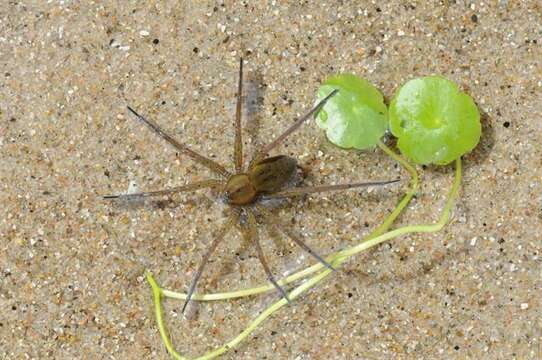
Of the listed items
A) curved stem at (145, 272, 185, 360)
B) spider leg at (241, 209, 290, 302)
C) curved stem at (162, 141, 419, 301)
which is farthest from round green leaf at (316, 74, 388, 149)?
curved stem at (145, 272, 185, 360)

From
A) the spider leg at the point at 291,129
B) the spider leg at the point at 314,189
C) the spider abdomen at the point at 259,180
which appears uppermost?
the spider leg at the point at 291,129

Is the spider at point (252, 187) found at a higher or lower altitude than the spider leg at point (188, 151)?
lower

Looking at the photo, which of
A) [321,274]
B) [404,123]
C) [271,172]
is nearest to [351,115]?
[404,123]

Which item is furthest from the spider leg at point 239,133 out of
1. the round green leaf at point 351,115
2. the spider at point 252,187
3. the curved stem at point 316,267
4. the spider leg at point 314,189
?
the curved stem at point 316,267

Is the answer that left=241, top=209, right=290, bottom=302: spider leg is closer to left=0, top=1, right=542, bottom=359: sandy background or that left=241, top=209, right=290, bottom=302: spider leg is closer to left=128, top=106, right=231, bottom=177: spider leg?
left=0, top=1, right=542, bottom=359: sandy background

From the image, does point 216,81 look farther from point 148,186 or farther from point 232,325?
point 232,325

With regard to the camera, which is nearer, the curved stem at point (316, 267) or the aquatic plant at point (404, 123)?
the aquatic plant at point (404, 123)

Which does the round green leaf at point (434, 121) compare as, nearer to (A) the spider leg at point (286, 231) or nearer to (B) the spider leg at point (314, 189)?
(B) the spider leg at point (314, 189)
